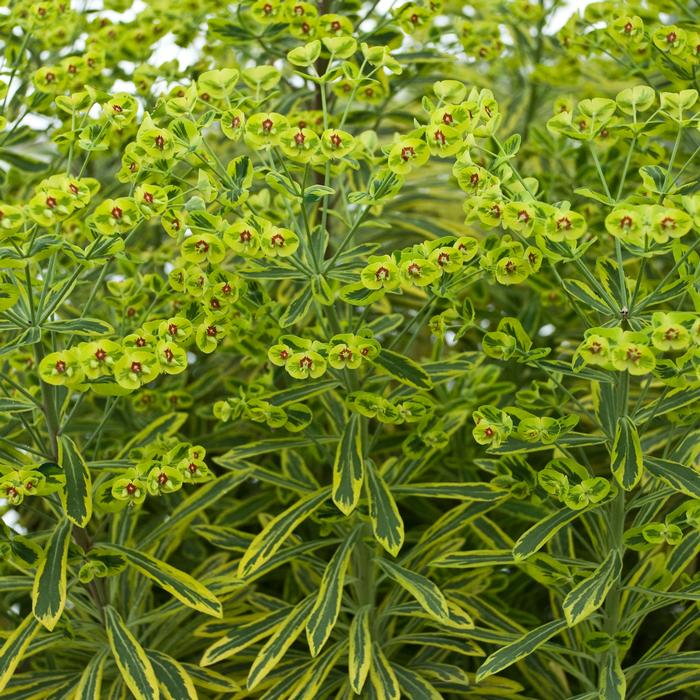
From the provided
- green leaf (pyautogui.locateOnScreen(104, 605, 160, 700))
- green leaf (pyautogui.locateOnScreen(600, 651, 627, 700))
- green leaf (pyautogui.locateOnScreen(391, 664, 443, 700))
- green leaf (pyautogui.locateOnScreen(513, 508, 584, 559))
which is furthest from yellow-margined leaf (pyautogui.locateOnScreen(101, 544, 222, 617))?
green leaf (pyautogui.locateOnScreen(600, 651, 627, 700))

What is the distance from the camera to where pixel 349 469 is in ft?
5.17

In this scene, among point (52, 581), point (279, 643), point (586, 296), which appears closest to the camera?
point (586, 296)

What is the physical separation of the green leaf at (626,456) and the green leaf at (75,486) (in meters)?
0.72

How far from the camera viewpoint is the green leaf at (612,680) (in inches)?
59.9

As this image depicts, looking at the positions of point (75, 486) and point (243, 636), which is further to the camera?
point (243, 636)

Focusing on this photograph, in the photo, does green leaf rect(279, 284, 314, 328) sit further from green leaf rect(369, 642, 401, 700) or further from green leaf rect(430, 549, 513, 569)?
green leaf rect(369, 642, 401, 700)

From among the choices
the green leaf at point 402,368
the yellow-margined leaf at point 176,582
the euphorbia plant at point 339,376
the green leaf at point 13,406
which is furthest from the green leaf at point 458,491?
the green leaf at point 13,406

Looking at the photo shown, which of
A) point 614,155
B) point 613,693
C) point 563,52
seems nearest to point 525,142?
point 563,52

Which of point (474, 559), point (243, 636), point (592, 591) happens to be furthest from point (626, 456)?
point (243, 636)

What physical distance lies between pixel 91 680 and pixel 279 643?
30 cm

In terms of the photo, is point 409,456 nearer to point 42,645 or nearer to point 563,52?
point 42,645

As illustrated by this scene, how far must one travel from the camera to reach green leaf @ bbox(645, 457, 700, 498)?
1.42m

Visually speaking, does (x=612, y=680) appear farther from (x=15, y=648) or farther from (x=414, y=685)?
(x=15, y=648)

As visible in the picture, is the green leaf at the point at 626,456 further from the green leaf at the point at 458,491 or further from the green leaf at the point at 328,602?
the green leaf at the point at 328,602
